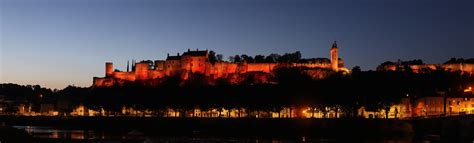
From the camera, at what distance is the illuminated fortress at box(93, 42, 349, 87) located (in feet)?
420

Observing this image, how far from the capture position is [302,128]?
236 feet

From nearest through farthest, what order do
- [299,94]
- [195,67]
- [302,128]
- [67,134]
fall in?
[67,134] → [302,128] → [299,94] → [195,67]

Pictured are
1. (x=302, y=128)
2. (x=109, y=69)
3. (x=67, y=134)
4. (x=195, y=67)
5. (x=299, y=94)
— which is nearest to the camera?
(x=67, y=134)

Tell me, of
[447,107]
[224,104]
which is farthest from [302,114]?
[447,107]

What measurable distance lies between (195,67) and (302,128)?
192 ft

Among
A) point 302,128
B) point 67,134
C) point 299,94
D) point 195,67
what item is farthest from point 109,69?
point 302,128

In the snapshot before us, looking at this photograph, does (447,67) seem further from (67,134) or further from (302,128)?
(67,134)

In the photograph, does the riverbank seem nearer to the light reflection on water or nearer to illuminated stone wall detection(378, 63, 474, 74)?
the light reflection on water

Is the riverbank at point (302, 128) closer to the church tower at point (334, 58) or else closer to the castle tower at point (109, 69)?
the castle tower at point (109, 69)

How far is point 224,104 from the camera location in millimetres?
89812

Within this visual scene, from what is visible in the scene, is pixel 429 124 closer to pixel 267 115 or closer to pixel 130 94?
pixel 267 115

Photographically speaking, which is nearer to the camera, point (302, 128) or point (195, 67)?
point (302, 128)

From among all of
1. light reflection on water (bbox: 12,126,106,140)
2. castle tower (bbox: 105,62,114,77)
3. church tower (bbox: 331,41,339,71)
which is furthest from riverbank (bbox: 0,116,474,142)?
church tower (bbox: 331,41,339,71)

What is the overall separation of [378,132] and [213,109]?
32.9 m
